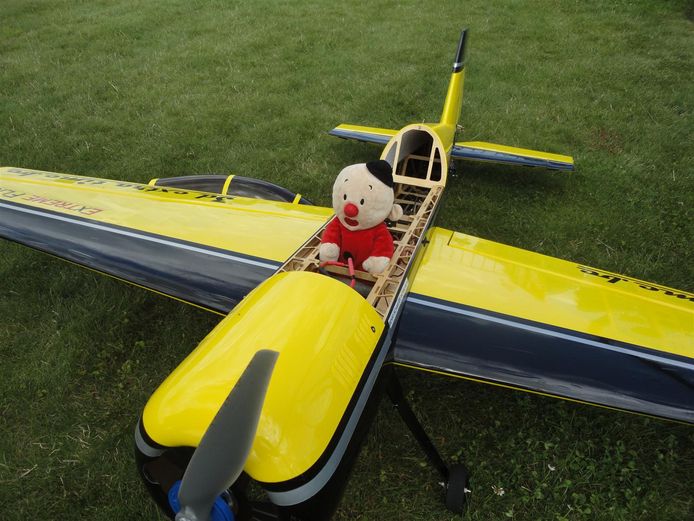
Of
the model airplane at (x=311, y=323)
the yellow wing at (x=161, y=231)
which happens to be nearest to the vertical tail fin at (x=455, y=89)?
the model airplane at (x=311, y=323)

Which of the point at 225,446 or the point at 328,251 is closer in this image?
the point at 225,446

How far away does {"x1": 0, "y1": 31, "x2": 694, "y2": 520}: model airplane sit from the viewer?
1.88 m

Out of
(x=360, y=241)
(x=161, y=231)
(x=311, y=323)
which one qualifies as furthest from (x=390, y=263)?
(x=161, y=231)

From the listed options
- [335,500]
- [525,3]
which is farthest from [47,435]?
[525,3]

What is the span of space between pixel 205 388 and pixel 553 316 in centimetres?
254

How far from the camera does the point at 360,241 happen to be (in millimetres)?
3260

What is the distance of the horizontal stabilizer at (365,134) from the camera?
20.5 feet

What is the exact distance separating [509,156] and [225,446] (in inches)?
210

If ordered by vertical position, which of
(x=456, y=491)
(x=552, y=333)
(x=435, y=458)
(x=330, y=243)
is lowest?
(x=456, y=491)

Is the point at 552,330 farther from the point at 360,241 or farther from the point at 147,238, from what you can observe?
the point at 147,238

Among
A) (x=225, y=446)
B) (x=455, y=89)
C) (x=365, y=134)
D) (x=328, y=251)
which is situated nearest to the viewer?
(x=225, y=446)

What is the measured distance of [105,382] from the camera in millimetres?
3713

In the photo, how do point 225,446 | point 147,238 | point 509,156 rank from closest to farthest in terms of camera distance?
point 225,446, point 147,238, point 509,156

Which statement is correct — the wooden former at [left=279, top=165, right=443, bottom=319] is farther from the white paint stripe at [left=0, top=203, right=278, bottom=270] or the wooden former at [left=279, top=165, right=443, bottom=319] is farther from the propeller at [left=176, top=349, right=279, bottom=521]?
the propeller at [left=176, top=349, right=279, bottom=521]
